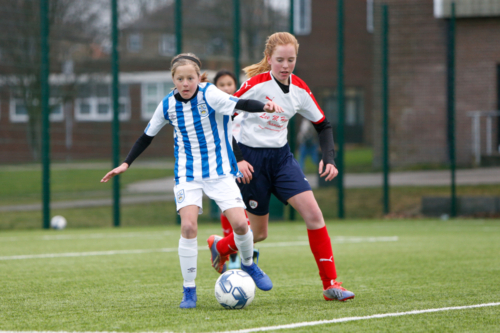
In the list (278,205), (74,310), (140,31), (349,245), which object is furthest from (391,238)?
(140,31)

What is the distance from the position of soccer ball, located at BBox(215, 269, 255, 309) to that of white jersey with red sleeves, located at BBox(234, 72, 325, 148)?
1.11 meters

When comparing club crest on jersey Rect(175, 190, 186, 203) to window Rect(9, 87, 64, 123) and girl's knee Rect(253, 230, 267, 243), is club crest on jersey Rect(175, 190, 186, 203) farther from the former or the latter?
window Rect(9, 87, 64, 123)

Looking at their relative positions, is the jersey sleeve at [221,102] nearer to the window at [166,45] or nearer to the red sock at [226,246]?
the red sock at [226,246]

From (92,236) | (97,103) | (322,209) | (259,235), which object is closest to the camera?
(259,235)

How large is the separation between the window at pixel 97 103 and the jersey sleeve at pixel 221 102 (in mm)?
7062

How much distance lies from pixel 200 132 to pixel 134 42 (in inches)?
309

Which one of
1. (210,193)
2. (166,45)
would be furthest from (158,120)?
(166,45)

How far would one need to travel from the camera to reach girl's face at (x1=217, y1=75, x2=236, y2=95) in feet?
20.7

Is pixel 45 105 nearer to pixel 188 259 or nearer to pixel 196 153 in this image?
pixel 196 153

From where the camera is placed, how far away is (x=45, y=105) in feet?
33.6

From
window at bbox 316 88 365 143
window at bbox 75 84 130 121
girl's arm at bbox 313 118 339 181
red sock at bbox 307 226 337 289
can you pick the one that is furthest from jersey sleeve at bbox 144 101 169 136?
window at bbox 316 88 365 143

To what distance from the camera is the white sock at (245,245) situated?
4172 mm

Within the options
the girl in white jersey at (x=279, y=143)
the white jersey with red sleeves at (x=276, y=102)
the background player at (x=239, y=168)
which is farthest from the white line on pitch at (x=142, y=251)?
the white jersey with red sleeves at (x=276, y=102)

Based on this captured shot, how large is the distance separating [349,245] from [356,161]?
5121mm
